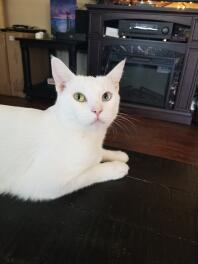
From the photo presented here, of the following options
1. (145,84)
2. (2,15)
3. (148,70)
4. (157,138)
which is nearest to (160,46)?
(148,70)

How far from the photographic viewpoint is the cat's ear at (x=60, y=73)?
690mm

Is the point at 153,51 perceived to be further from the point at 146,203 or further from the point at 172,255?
the point at 172,255

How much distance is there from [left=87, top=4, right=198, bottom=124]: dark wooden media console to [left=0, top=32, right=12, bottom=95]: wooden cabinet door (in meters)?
0.88

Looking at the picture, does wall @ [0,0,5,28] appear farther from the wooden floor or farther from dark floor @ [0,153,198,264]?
dark floor @ [0,153,198,264]

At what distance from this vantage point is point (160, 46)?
1.87 m

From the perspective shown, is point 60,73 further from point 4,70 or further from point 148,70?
point 4,70

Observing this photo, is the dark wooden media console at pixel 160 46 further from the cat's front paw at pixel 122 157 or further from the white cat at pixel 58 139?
the white cat at pixel 58 139

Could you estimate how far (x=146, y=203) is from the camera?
2.69 ft

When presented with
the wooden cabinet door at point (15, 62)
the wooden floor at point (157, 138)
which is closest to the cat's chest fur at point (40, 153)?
the wooden floor at point (157, 138)

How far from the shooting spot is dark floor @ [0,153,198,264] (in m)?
0.61

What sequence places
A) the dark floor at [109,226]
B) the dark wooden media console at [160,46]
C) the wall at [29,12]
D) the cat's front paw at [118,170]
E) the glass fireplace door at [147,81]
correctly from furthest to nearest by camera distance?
the wall at [29,12] < the glass fireplace door at [147,81] < the dark wooden media console at [160,46] < the cat's front paw at [118,170] < the dark floor at [109,226]

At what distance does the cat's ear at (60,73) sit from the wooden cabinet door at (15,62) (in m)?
1.71

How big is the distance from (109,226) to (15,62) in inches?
81.1

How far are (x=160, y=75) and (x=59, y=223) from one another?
1631mm
